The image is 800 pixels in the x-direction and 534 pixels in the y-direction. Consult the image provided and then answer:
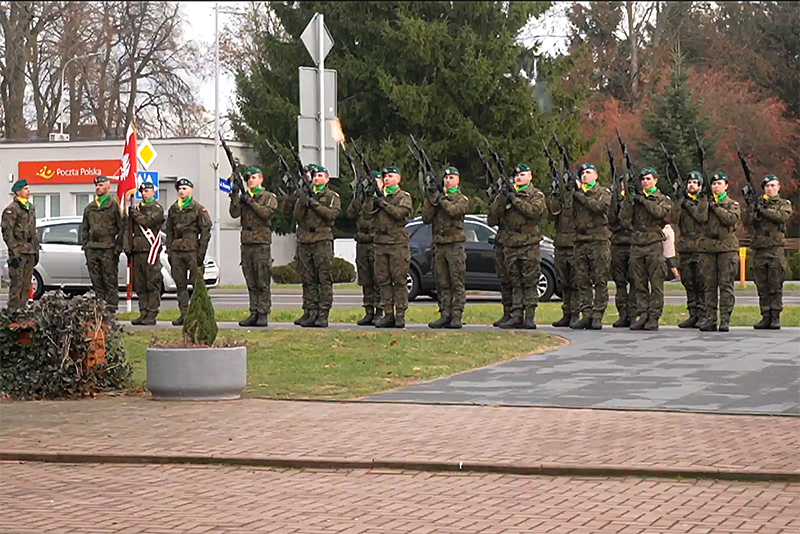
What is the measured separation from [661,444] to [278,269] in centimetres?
3149

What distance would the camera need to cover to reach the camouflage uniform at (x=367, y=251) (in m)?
20.3

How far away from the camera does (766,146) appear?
164ft

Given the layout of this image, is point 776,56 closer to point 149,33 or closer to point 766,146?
point 766,146

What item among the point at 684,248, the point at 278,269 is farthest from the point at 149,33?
the point at 278,269

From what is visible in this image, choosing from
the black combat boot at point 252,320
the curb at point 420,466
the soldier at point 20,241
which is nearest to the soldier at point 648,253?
the black combat boot at point 252,320

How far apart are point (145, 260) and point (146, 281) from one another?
31 cm

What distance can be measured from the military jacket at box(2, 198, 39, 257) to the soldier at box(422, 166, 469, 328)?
A: 6.45 metres

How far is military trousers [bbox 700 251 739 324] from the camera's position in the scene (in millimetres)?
19125

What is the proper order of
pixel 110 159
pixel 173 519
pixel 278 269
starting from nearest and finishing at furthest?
pixel 173 519
pixel 278 269
pixel 110 159

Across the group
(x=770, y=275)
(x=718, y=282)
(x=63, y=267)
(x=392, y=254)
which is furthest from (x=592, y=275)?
(x=63, y=267)

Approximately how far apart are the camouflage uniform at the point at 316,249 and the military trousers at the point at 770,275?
572 centimetres

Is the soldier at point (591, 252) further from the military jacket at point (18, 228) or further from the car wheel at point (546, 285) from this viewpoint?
the military jacket at point (18, 228)

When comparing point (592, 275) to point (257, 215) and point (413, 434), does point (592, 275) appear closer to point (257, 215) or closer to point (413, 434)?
point (257, 215)

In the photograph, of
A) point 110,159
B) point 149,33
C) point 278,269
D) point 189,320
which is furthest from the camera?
point 110,159
